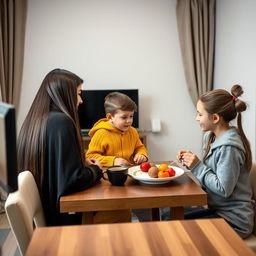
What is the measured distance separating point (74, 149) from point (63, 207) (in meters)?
0.26

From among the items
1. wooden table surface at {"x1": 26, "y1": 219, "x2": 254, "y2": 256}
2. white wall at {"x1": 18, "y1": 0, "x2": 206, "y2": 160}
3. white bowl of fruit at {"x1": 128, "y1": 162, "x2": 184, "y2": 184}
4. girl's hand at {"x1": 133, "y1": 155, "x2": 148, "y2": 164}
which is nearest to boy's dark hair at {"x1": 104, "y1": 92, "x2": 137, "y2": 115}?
girl's hand at {"x1": 133, "y1": 155, "x2": 148, "y2": 164}

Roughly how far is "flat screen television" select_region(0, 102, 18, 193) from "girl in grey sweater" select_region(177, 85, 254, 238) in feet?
3.32

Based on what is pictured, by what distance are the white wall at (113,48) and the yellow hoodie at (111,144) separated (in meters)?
1.93

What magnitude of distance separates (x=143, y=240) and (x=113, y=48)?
318cm

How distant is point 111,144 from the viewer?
2043mm

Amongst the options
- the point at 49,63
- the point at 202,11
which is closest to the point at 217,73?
the point at 202,11

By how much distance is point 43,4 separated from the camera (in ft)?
12.5

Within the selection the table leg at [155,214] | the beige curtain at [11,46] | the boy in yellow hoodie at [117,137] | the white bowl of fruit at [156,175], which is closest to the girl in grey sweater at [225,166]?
the white bowl of fruit at [156,175]

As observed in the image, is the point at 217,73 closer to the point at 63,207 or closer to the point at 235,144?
the point at 235,144

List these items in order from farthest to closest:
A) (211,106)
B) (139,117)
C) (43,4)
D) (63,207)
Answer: (139,117), (43,4), (211,106), (63,207)

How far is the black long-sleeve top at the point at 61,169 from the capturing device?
58.9 inches

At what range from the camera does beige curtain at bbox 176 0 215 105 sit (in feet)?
12.6

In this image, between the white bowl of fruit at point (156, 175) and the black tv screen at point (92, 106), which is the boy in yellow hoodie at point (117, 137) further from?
the black tv screen at point (92, 106)

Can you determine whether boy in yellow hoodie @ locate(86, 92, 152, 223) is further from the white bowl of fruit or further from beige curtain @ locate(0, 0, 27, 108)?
beige curtain @ locate(0, 0, 27, 108)
